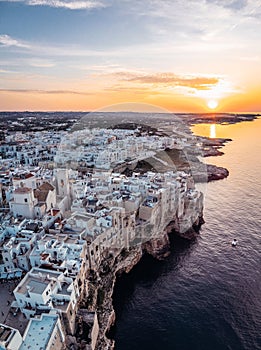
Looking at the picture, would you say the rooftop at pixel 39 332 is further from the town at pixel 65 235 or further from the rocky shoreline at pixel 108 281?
the rocky shoreline at pixel 108 281

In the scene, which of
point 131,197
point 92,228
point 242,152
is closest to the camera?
point 92,228

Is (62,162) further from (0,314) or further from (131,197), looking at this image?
(0,314)

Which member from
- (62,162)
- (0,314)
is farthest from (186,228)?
(62,162)

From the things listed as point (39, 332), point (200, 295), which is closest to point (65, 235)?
point (39, 332)

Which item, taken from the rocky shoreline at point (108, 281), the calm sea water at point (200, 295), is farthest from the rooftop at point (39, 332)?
the calm sea water at point (200, 295)

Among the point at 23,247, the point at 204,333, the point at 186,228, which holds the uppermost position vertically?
the point at 23,247

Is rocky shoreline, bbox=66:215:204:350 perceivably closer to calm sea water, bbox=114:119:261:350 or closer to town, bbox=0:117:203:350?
town, bbox=0:117:203:350

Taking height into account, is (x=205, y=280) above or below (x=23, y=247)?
below
